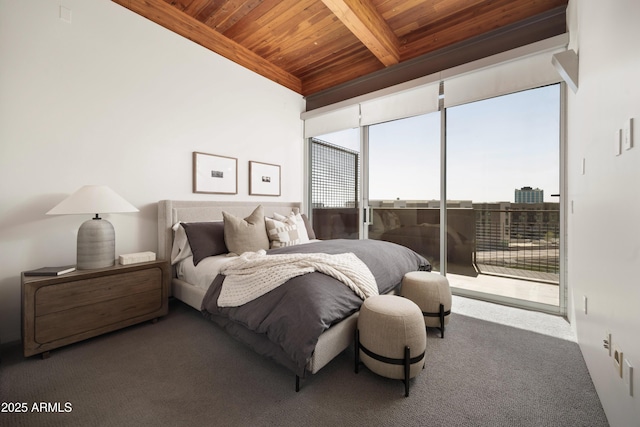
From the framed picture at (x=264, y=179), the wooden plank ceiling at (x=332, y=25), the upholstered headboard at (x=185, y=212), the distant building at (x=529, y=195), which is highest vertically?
the wooden plank ceiling at (x=332, y=25)

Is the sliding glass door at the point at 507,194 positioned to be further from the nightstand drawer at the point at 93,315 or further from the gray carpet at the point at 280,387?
the nightstand drawer at the point at 93,315

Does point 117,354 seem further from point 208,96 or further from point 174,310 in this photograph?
point 208,96

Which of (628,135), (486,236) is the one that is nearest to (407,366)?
(628,135)

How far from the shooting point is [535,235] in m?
2.74

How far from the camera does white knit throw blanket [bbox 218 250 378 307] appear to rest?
165 centimetres

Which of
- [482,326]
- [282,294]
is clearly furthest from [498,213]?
[282,294]

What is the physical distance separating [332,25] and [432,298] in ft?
10.2

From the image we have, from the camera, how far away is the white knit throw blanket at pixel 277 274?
5.41ft

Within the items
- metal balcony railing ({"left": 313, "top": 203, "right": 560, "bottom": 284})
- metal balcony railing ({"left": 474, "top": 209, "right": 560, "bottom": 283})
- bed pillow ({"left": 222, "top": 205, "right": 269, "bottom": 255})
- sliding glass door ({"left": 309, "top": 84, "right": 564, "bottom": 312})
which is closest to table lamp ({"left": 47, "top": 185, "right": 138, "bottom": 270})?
bed pillow ({"left": 222, "top": 205, "right": 269, "bottom": 255})

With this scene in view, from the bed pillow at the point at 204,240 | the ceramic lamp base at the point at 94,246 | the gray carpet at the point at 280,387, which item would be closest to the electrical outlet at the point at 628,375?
the gray carpet at the point at 280,387

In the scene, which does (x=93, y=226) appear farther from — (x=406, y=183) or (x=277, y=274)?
(x=406, y=183)

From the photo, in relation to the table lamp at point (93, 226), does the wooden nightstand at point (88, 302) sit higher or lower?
lower

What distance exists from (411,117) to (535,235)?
200 centimetres

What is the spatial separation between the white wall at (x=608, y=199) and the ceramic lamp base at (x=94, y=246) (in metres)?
3.12
